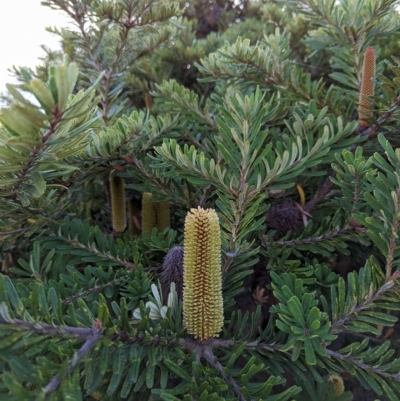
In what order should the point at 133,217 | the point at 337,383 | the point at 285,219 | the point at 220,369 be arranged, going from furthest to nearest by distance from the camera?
1. the point at 133,217
2. the point at 285,219
3. the point at 337,383
4. the point at 220,369

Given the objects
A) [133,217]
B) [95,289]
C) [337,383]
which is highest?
[133,217]

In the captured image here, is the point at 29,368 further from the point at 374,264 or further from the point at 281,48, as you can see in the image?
the point at 281,48

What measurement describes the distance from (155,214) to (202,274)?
0.29 meters

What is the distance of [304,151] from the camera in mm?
537

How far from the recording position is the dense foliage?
37 cm

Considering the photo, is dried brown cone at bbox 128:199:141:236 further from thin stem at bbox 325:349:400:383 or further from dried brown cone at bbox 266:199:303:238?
thin stem at bbox 325:349:400:383

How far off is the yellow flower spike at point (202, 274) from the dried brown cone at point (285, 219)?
267mm

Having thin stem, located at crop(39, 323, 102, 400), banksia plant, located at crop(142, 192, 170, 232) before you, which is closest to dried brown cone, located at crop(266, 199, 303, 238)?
banksia plant, located at crop(142, 192, 170, 232)

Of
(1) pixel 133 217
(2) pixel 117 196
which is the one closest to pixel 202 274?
(2) pixel 117 196

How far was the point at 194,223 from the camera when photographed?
407 millimetres

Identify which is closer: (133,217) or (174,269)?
(174,269)

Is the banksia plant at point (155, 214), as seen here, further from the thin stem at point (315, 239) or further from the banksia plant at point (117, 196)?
the thin stem at point (315, 239)

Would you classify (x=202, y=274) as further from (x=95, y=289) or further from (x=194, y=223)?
→ (x=95, y=289)

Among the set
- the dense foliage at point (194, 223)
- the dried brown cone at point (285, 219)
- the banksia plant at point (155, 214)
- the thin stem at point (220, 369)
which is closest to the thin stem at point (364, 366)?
the dense foliage at point (194, 223)
